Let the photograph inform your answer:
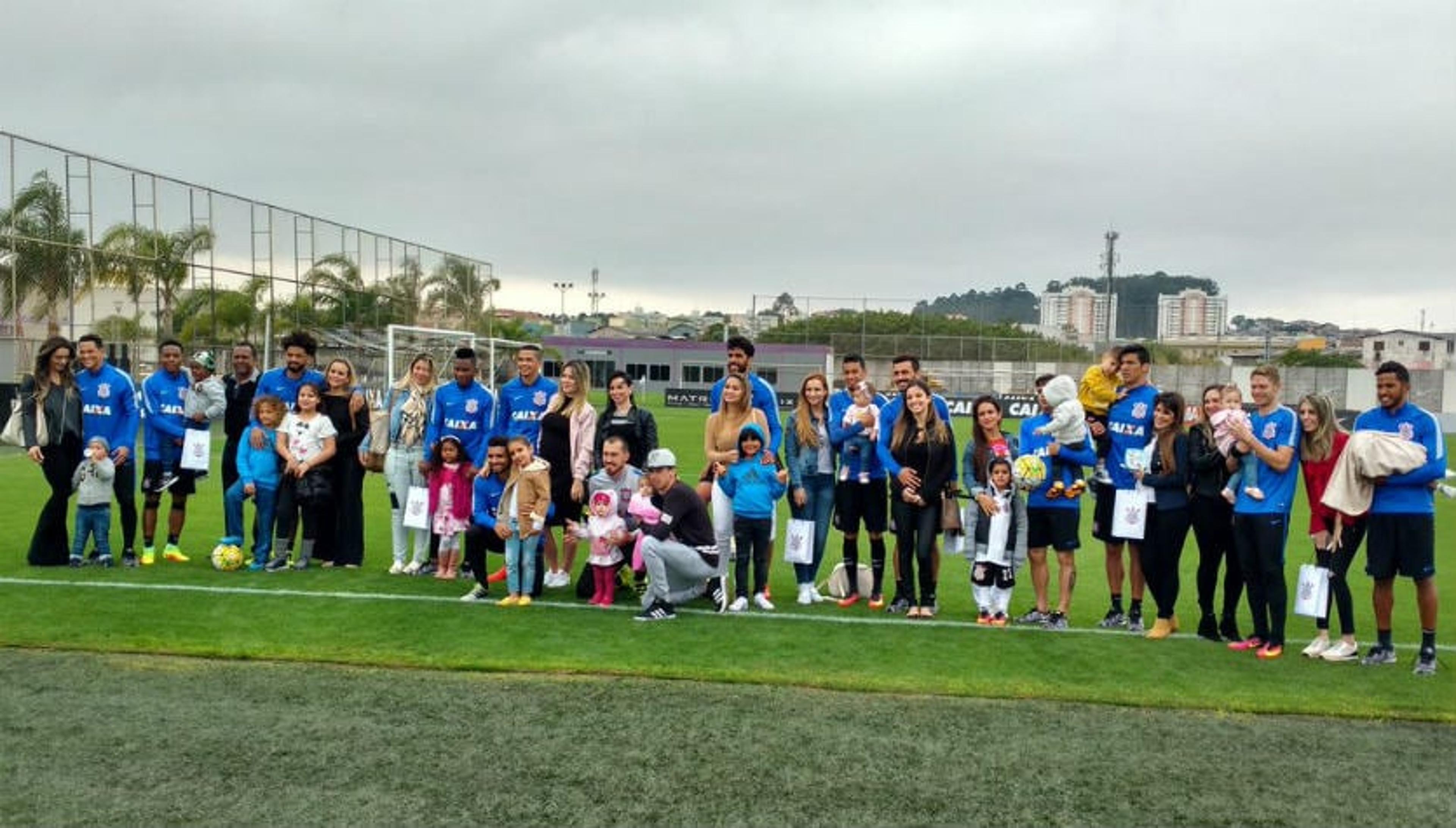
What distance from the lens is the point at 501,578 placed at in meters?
8.94

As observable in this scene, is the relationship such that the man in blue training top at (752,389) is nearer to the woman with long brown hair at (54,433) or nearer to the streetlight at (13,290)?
the woman with long brown hair at (54,433)

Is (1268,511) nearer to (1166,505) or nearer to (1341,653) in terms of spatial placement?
(1166,505)

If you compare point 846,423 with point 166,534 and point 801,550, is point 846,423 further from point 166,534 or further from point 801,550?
point 166,534

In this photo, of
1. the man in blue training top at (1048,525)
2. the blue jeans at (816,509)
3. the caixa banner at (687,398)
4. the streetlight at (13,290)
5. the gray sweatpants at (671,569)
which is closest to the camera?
the man in blue training top at (1048,525)

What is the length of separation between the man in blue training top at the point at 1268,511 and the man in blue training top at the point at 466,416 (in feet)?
18.3

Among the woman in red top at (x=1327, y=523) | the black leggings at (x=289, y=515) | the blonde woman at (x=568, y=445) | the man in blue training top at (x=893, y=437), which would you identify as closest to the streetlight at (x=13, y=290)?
the black leggings at (x=289, y=515)

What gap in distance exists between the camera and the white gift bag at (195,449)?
884 cm

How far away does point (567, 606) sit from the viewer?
7797mm

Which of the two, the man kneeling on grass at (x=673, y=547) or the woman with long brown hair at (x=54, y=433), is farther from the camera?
the woman with long brown hair at (x=54, y=433)

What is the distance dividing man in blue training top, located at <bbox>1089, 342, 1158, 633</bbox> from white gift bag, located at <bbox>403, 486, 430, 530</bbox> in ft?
16.9

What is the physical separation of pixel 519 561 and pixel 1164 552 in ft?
14.7

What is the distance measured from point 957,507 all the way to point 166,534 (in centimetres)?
804

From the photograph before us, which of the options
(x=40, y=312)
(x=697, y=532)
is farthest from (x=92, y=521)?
(x=40, y=312)

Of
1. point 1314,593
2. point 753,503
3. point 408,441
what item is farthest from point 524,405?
point 1314,593
